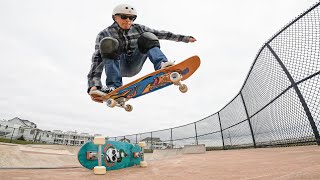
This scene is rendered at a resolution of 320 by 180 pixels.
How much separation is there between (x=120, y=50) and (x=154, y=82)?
0.98 meters

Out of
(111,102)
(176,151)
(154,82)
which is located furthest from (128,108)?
(176,151)

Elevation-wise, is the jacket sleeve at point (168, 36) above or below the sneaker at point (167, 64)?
above

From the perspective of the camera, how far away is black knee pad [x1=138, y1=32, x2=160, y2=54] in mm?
3795

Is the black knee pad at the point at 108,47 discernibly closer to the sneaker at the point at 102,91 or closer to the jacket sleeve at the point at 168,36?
→ the sneaker at the point at 102,91

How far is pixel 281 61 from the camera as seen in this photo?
16.7 feet

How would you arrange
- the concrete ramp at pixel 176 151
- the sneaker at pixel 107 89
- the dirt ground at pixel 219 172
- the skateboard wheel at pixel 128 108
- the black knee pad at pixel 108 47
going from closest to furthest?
the dirt ground at pixel 219 172, the black knee pad at pixel 108 47, the sneaker at pixel 107 89, the skateboard wheel at pixel 128 108, the concrete ramp at pixel 176 151

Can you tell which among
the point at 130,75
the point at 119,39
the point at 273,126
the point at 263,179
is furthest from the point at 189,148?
the point at 263,179

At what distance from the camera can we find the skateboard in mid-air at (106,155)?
10.6ft

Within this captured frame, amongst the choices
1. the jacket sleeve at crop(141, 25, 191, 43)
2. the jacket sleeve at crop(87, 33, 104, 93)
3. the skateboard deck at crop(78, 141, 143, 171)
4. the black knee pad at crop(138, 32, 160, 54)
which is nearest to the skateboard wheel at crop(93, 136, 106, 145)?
the skateboard deck at crop(78, 141, 143, 171)

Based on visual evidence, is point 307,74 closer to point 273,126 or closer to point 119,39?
point 273,126

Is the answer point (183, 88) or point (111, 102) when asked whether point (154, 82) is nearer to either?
point (183, 88)

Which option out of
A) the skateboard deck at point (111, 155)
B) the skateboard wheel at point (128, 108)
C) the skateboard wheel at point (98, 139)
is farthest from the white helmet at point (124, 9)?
the skateboard deck at point (111, 155)

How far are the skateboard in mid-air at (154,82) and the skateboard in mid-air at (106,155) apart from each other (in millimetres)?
889

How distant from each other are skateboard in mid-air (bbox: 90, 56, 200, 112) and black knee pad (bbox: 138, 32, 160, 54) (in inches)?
23.2
